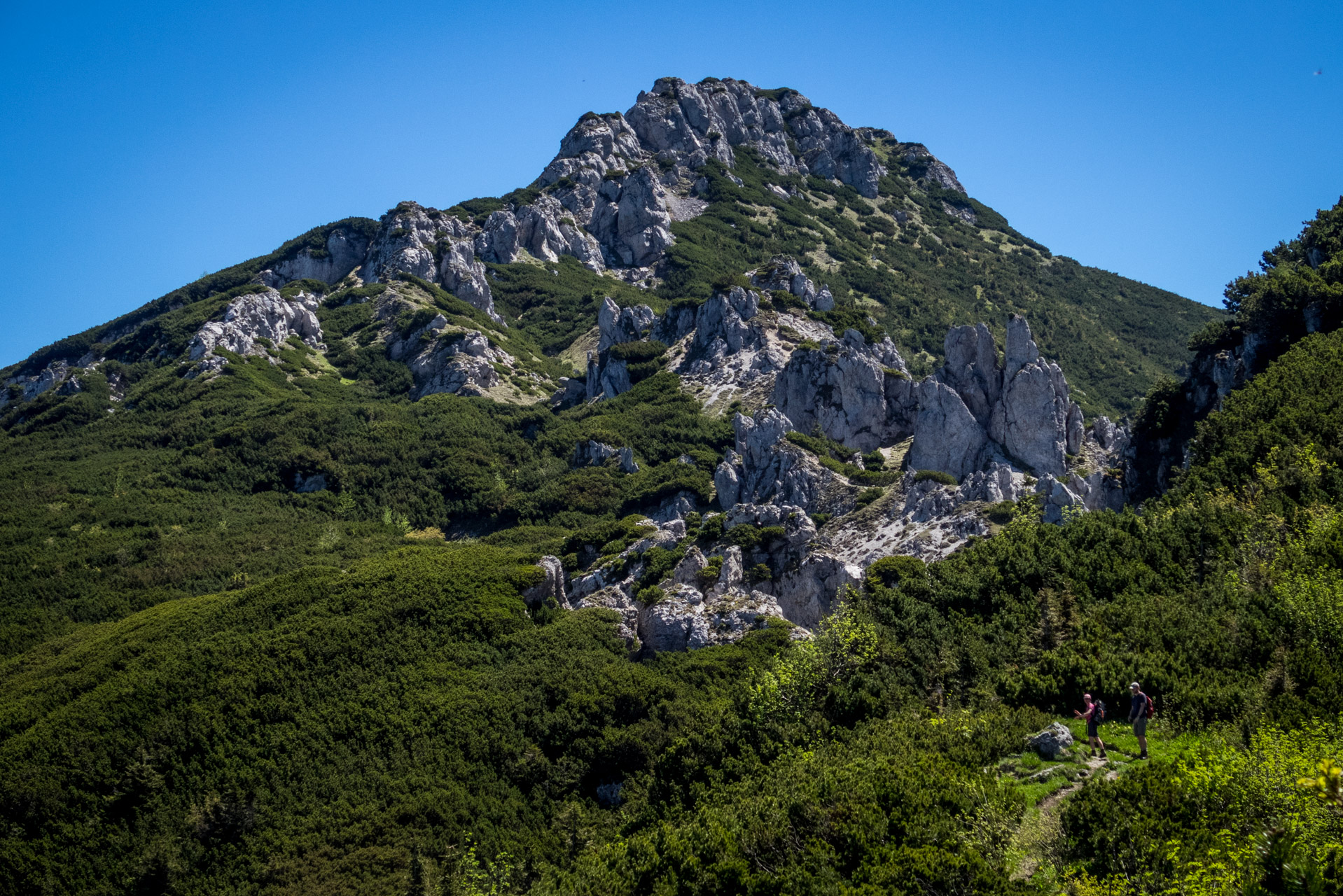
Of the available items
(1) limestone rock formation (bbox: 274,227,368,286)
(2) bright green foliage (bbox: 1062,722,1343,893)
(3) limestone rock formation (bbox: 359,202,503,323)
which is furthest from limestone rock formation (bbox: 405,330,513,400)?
(2) bright green foliage (bbox: 1062,722,1343,893)

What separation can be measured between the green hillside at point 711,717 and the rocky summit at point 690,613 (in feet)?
0.64

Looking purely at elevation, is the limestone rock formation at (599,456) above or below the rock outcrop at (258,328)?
below

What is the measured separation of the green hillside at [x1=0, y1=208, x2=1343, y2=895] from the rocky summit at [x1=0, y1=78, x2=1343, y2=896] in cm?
19

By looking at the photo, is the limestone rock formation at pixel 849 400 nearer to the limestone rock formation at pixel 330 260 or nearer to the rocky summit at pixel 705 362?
the rocky summit at pixel 705 362

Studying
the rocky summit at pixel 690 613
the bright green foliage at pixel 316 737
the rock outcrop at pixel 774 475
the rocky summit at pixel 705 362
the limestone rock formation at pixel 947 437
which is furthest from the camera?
the limestone rock formation at pixel 947 437

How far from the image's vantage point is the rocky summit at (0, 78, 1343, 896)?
21391 millimetres

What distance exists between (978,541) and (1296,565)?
892 inches

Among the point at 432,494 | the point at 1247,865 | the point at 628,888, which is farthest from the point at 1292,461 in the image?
the point at 432,494

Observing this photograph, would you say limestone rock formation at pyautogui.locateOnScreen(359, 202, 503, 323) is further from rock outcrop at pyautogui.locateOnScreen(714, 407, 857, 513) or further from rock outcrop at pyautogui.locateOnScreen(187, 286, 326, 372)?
rock outcrop at pyautogui.locateOnScreen(714, 407, 857, 513)

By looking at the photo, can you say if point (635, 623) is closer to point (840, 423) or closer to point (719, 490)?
point (719, 490)

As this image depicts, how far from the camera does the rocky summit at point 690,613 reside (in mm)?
21391

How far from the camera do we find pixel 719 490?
81.6 meters

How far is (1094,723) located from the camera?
22.5 meters

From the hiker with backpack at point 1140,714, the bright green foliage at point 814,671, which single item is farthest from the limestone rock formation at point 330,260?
the hiker with backpack at point 1140,714
